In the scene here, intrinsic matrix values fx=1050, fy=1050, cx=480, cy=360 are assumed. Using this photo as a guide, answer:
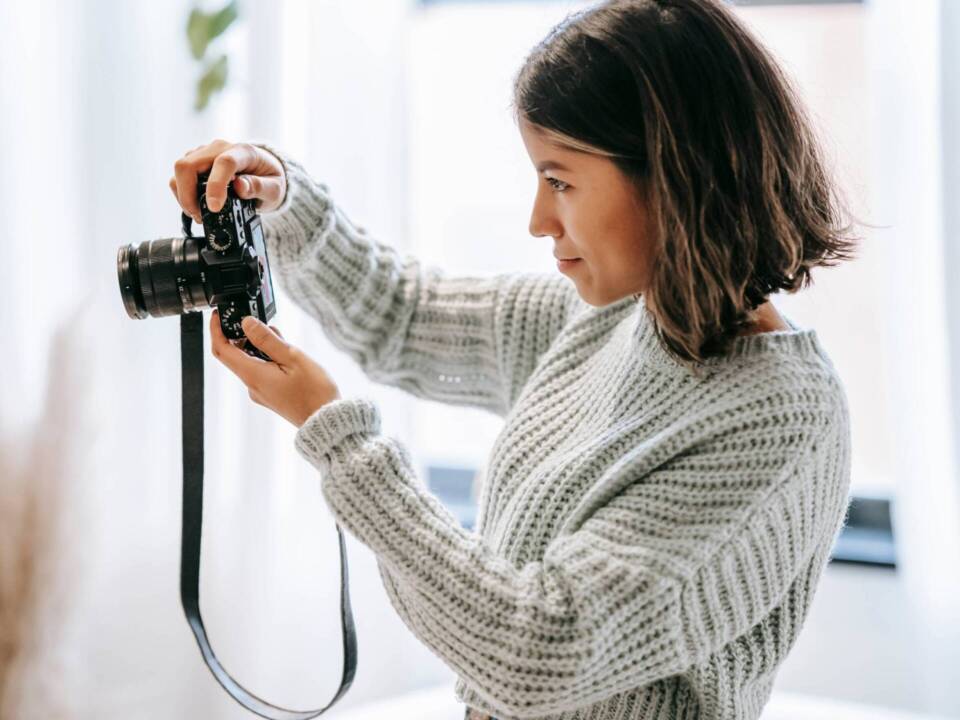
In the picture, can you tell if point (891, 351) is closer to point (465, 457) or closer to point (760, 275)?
point (760, 275)

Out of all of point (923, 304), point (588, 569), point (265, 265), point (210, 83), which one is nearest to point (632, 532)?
point (588, 569)

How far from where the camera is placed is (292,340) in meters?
1.49

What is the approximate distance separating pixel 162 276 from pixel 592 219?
361 millimetres

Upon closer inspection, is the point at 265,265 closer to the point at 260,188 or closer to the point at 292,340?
the point at 260,188

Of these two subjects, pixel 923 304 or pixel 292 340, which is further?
pixel 292 340

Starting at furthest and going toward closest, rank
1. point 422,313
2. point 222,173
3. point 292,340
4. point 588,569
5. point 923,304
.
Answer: point 292,340 → point 923,304 → point 422,313 → point 222,173 → point 588,569

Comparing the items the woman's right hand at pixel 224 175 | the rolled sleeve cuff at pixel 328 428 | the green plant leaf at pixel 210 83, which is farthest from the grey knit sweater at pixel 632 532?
the green plant leaf at pixel 210 83

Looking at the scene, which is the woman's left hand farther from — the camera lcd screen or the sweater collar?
the sweater collar

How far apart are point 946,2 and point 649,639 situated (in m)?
0.90

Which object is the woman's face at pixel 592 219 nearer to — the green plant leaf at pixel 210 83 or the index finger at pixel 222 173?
the index finger at pixel 222 173

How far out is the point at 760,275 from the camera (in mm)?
825

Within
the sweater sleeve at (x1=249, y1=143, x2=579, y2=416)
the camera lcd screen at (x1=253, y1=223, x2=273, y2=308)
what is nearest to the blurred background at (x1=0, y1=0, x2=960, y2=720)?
the sweater sleeve at (x1=249, y1=143, x2=579, y2=416)

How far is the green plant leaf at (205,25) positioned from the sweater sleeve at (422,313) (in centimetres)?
44

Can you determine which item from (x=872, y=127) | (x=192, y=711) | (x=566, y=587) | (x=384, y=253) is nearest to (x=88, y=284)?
(x=384, y=253)
